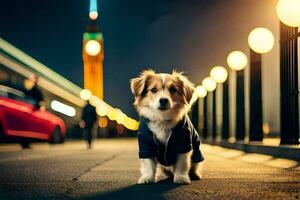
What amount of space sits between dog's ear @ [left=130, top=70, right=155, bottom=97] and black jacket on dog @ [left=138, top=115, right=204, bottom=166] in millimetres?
334

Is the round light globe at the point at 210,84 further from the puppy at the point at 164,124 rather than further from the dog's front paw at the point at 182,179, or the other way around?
the dog's front paw at the point at 182,179

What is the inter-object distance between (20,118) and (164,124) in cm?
1112

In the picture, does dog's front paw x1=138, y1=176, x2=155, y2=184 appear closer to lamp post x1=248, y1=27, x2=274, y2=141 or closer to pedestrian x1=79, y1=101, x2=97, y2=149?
lamp post x1=248, y1=27, x2=274, y2=141

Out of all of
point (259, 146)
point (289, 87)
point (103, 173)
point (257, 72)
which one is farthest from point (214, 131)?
point (103, 173)

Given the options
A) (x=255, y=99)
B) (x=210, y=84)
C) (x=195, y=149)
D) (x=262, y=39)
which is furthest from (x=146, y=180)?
(x=210, y=84)

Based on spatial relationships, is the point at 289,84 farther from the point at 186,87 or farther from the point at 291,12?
the point at 186,87

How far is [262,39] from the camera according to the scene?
1435 cm

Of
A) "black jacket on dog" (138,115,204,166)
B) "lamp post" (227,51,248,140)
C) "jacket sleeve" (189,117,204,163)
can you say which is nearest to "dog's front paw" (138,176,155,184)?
"black jacket on dog" (138,115,204,166)

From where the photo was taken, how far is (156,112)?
6.29m

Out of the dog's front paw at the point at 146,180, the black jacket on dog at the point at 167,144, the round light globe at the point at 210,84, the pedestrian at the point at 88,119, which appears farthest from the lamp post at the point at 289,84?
the round light globe at the point at 210,84

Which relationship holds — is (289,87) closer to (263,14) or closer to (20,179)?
(263,14)

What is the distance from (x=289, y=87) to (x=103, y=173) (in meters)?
5.70

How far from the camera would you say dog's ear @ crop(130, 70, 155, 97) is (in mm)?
6246

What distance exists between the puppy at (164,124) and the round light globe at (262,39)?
831 cm
